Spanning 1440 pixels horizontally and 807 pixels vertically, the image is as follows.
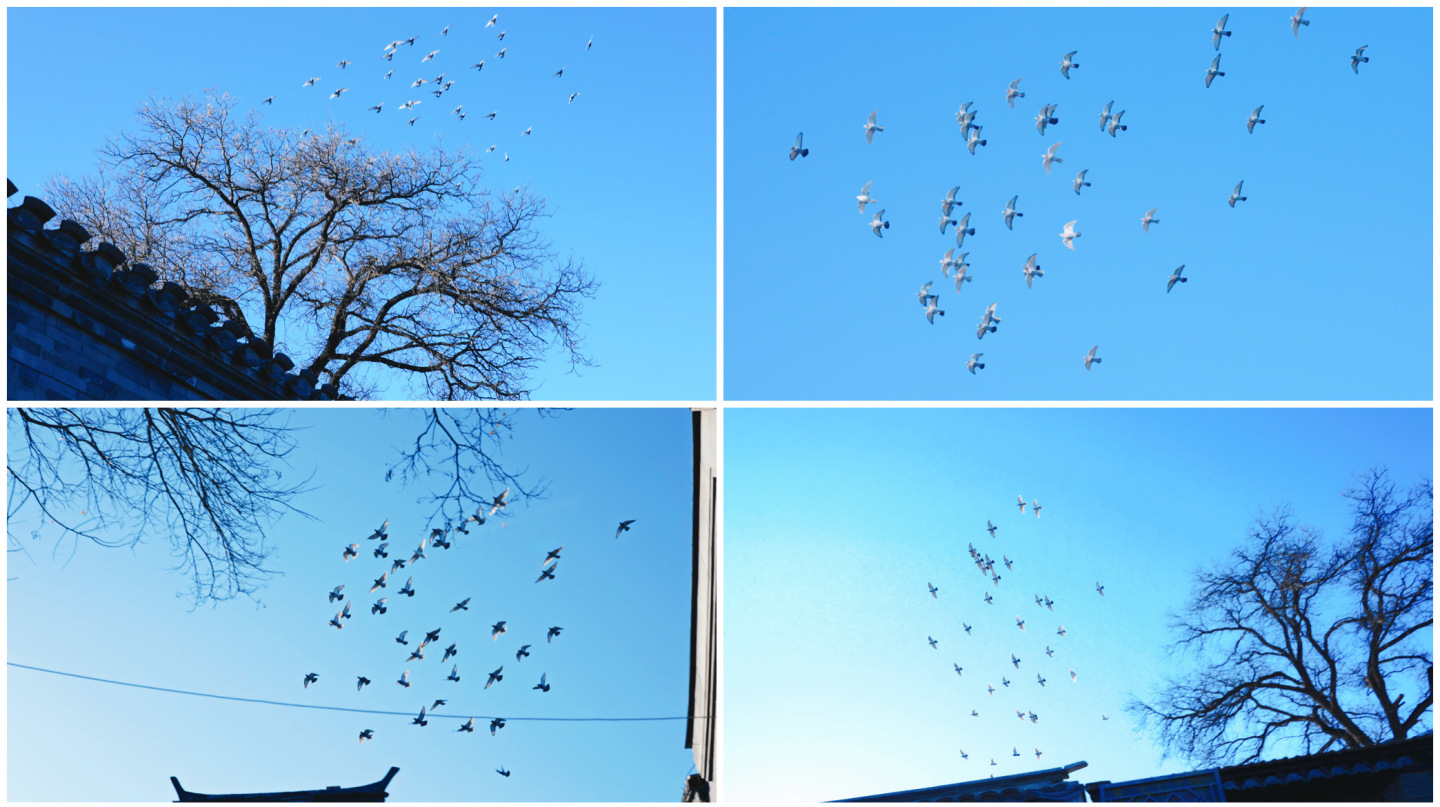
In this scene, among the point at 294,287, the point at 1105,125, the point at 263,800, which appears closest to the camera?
the point at 263,800

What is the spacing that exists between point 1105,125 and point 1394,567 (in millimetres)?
2605

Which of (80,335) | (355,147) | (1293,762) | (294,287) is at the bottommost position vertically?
(1293,762)

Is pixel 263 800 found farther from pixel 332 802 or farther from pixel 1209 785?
pixel 1209 785

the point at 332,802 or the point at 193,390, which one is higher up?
the point at 193,390

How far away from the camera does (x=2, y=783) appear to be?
479cm

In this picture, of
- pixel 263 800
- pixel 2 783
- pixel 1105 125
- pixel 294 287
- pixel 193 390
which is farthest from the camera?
pixel 294 287

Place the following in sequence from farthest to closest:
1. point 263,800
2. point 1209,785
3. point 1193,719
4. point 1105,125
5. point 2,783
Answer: point 1193,719
point 1105,125
point 1209,785
point 263,800
point 2,783

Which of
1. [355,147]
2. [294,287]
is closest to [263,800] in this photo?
[294,287]

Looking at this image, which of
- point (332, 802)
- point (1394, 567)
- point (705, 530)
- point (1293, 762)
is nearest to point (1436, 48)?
point (1394, 567)

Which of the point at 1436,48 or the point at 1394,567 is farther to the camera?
the point at 1394,567

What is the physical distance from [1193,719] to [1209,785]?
829 mm

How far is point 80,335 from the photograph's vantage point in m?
6.42

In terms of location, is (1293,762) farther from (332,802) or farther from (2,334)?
(2,334)

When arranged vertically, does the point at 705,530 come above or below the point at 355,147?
below
